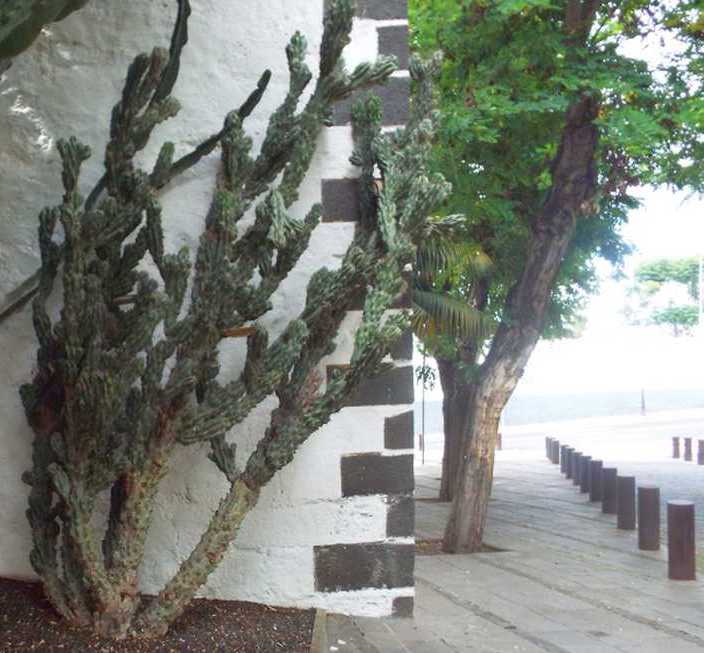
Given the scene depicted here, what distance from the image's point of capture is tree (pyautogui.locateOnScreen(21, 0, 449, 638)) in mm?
4102

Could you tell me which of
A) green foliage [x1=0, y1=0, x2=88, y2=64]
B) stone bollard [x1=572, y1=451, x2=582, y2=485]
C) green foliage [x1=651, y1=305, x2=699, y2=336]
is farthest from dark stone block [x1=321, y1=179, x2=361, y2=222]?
green foliage [x1=651, y1=305, x2=699, y2=336]

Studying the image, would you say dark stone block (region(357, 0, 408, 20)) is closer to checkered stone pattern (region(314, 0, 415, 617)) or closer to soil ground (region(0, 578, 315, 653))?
checkered stone pattern (region(314, 0, 415, 617))

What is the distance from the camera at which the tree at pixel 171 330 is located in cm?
410

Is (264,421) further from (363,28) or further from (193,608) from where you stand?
(363,28)

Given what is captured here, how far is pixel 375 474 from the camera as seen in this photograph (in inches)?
198

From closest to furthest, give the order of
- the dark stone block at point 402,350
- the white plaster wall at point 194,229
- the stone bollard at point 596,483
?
the white plaster wall at point 194,229
the dark stone block at point 402,350
the stone bollard at point 596,483

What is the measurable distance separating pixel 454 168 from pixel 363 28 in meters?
6.20

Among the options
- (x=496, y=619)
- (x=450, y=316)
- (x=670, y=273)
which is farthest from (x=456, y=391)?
(x=670, y=273)

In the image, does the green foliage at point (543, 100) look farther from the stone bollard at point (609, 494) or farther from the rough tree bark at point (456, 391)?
the stone bollard at point (609, 494)

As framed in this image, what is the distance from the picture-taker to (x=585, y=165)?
11023 mm

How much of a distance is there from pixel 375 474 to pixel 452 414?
11.0m

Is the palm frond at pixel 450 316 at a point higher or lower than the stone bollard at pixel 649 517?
higher

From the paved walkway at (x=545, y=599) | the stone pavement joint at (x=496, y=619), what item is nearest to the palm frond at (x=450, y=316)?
the paved walkway at (x=545, y=599)

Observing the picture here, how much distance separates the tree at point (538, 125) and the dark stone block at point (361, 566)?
5566mm
